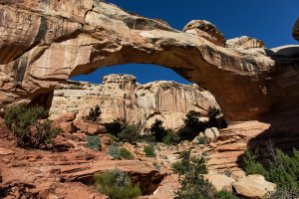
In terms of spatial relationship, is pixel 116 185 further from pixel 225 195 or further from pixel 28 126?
pixel 28 126

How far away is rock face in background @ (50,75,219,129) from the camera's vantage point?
122ft

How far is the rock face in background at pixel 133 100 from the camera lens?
1469 inches

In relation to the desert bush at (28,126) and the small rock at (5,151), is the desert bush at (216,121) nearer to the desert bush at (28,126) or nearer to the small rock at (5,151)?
the desert bush at (28,126)

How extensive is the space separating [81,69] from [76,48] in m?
0.91

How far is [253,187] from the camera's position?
35.1 feet

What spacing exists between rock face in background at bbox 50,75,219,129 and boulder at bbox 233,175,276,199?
81.2 ft

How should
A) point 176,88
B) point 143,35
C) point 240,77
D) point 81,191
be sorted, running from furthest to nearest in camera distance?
1. point 176,88
2. point 240,77
3. point 143,35
4. point 81,191

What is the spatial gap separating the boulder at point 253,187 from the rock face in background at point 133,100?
81.2 feet

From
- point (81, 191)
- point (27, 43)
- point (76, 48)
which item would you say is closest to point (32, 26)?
point (27, 43)

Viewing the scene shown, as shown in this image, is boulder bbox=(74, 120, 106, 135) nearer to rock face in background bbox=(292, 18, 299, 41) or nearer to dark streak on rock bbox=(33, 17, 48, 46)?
dark streak on rock bbox=(33, 17, 48, 46)

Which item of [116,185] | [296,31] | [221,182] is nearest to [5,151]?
[116,185]

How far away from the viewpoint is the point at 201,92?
42.0 metres

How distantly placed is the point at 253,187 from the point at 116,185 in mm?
4322

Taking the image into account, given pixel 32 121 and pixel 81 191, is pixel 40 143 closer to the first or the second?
pixel 32 121
